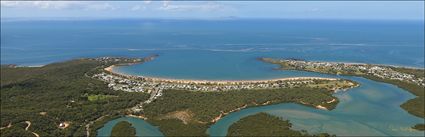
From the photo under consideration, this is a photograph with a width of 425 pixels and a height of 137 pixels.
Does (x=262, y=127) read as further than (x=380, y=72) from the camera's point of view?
No

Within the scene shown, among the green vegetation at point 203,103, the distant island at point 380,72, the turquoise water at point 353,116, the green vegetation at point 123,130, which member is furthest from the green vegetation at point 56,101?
the distant island at point 380,72

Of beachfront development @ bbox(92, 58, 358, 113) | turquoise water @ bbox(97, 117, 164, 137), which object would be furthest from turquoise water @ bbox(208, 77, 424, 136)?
turquoise water @ bbox(97, 117, 164, 137)

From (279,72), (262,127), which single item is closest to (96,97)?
(262,127)

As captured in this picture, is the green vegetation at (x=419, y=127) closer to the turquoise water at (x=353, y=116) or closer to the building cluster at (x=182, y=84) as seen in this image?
the turquoise water at (x=353, y=116)

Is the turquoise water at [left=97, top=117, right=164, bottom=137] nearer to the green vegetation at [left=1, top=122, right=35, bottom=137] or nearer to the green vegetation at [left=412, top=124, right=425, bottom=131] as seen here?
the green vegetation at [left=1, top=122, right=35, bottom=137]

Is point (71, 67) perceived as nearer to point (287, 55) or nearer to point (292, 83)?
point (292, 83)

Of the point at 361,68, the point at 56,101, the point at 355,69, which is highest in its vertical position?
the point at 361,68

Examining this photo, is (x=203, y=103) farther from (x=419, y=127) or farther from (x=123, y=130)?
(x=419, y=127)
